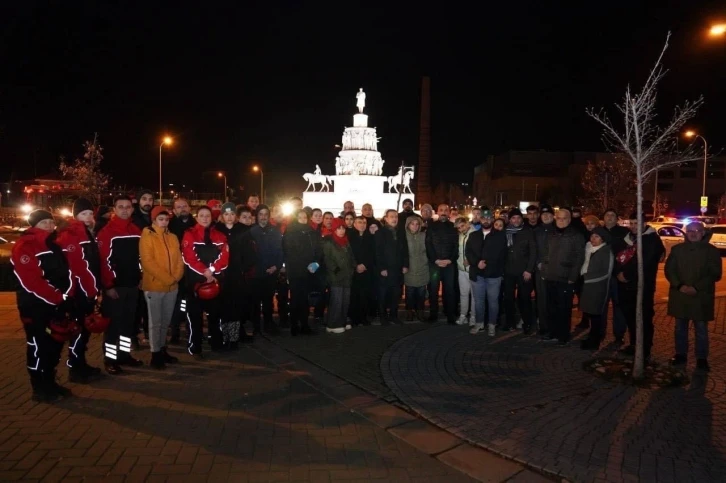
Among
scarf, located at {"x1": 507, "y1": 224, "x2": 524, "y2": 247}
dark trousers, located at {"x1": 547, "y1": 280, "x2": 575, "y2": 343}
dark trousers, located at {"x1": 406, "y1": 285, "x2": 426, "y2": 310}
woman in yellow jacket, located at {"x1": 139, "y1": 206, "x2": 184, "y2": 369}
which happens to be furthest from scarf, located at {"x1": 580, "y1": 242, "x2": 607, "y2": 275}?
woman in yellow jacket, located at {"x1": 139, "y1": 206, "x2": 184, "y2": 369}

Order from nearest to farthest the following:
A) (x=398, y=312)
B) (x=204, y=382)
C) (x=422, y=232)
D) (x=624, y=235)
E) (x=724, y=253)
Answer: (x=204, y=382), (x=624, y=235), (x=422, y=232), (x=398, y=312), (x=724, y=253)

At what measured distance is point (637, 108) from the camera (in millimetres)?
6672

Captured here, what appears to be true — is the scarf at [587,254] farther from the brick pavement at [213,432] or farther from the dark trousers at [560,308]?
the brick pavement at [213,432]

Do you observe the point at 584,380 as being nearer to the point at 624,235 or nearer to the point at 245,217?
the point at 624,235

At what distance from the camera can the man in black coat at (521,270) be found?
8453 mm

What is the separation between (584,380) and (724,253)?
2107cm

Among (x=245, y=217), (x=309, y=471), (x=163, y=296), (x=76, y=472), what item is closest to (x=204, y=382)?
(x=163, y=296)

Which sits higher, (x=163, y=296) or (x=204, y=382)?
(x=163, y=296)

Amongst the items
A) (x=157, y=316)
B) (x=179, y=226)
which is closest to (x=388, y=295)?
(x=179, y=226)

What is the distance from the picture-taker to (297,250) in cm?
838

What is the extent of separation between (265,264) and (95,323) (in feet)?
9.54

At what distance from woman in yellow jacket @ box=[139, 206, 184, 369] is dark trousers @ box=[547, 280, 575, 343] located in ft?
18.6

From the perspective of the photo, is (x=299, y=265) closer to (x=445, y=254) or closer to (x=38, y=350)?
(x=445, y=254)

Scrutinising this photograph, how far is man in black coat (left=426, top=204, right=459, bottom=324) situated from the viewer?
9133 mm
